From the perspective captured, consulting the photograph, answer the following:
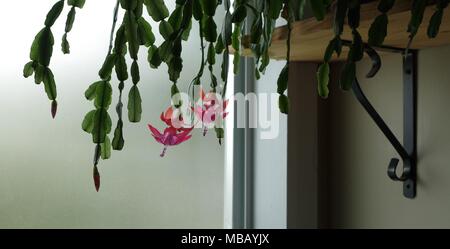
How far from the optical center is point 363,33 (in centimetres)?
72

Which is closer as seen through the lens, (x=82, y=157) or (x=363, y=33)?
(x=363, y=33)

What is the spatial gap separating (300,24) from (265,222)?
0.49m

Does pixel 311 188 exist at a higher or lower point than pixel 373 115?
lower

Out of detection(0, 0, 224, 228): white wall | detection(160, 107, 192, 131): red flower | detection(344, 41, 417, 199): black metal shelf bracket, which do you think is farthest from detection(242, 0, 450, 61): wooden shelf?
detection(0, 0, 224, 228): white wall

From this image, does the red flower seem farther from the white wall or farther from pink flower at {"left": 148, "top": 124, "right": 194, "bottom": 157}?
the white wall

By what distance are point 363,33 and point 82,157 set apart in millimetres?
567

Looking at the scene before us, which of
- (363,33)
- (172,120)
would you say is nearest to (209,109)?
(172,120)

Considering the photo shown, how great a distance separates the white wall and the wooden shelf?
0.32 metres

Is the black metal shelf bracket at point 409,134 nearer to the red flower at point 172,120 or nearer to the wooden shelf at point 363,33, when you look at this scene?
the wooden shelf at point 363,33

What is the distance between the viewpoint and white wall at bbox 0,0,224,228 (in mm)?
909

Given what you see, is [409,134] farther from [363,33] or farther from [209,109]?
[209,109]

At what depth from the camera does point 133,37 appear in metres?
0.50
